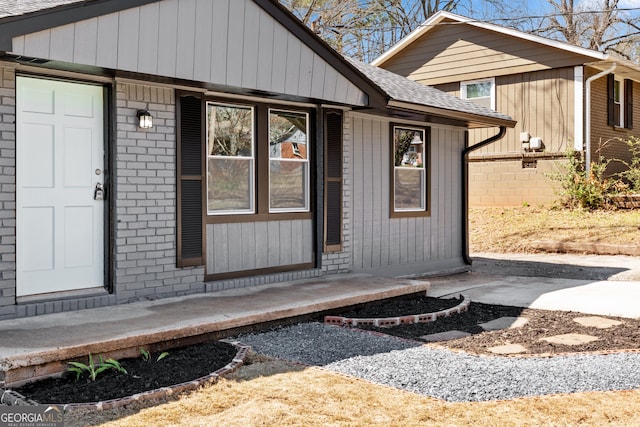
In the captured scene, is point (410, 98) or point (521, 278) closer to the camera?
point (410, 98)

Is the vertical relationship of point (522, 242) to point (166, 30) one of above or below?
below

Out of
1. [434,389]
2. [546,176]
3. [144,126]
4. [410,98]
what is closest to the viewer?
[434,389]

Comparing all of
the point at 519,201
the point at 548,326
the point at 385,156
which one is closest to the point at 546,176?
the point at 519,201

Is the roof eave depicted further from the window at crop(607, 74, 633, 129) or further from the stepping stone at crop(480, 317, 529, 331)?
the window at crop(607, 74, 633, 129)

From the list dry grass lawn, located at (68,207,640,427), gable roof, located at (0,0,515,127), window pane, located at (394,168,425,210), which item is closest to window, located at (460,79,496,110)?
gable roof, located at (0,0,515,127)

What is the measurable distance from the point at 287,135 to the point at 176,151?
1.75m

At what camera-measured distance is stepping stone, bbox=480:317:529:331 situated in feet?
20.7

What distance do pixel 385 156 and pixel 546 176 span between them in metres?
8.54

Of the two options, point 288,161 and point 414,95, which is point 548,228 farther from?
point 288,161

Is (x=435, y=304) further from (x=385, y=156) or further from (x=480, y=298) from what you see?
(x=385, y=156)

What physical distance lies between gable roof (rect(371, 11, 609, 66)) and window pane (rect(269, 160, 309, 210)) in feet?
34.6

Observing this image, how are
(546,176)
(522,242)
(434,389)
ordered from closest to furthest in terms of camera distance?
(434,389) < (522,242) < (546,176)

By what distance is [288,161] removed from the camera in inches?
311

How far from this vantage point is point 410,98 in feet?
29.0
